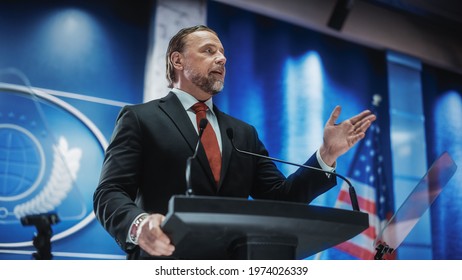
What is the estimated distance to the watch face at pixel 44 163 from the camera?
3594 mm

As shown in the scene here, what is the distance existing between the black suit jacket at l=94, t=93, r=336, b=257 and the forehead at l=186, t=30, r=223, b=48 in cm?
28

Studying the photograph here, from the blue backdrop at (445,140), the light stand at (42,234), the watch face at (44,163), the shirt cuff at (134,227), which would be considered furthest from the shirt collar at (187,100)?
the blue backdrop at (445,140)

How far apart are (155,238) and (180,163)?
0.45 m

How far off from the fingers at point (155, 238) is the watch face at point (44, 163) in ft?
8.62

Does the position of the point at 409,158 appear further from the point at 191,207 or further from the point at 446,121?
the point at 191,207

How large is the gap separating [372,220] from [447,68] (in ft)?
7.45

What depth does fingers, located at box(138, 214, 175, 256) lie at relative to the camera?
1.17m

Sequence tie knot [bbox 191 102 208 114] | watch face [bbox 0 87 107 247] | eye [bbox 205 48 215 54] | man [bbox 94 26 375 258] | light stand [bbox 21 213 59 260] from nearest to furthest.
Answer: man [bbox 94 26 375 258] < tie knot [bbox 191 102 208 114] < eye [bbox 205 48 215 54] < light stand [bbox 21 213 59 260] < watch face [bbox 0 87 107 247]

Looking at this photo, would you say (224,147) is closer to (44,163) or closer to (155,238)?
(155,238)

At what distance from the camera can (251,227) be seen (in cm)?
119

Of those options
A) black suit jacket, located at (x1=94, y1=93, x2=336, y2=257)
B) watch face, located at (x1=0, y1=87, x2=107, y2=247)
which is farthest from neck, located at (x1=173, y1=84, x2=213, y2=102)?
watch face, located at (x1=0, y1=87, x2=107, y2=247)

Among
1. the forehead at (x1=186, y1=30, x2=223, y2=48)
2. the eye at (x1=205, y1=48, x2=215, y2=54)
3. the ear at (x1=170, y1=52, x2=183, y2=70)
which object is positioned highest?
the forehead at (x1=186, y1=30, x2=223, y2=48)

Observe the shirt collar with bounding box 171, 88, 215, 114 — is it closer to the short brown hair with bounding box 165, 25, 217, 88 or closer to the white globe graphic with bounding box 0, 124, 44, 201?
the short brown hair with bounding box 165, 25, 217, 88

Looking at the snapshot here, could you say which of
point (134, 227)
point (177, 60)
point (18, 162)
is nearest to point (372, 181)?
point (18, 162)
